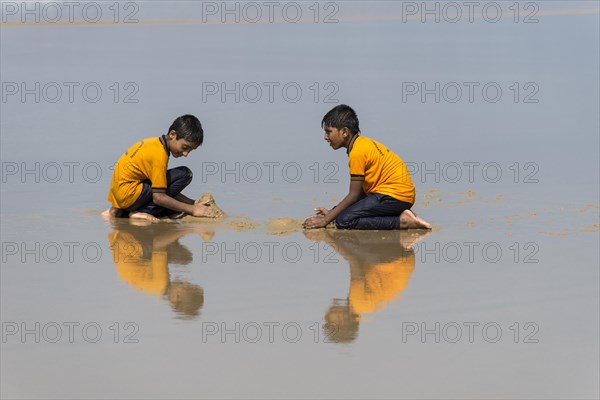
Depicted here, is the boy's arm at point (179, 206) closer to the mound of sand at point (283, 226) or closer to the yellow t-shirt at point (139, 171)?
the yellow t-shirt at point (139, 171)

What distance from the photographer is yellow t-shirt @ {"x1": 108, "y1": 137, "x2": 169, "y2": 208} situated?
407 inches

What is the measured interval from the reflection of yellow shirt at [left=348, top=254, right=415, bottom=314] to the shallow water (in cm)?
3

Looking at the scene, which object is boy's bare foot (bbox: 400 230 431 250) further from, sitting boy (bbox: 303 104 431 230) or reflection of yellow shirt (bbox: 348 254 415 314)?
reflection of yellow shirt (bbox: 348 254 415 314)

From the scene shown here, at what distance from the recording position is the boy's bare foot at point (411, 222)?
399 inches

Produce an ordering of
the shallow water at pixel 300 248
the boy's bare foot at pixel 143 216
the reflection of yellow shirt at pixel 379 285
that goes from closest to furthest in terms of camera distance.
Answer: the shallow water at pixel 300 248, the reflection of yellow shirt at pixel 379 285, the boy's bare foot at pixel 143 216

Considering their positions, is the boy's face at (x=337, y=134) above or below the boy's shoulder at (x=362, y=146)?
above

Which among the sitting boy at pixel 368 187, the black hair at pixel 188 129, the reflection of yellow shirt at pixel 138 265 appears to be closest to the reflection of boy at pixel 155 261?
the reflection of yellow shirt at pixel 138 265

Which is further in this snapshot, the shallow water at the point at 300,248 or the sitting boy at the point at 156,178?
the sitting boy at the point at 156,178

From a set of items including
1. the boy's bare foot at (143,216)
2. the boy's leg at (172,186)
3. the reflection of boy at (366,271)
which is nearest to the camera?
the reflection of boy at (366,271)

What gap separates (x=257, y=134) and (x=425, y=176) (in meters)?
2.71

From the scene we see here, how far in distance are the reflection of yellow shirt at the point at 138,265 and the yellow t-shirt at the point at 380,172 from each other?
72.1 inches

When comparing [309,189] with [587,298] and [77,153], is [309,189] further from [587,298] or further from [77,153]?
[587,298]

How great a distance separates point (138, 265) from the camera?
8.82m

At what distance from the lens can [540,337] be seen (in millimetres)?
7125
